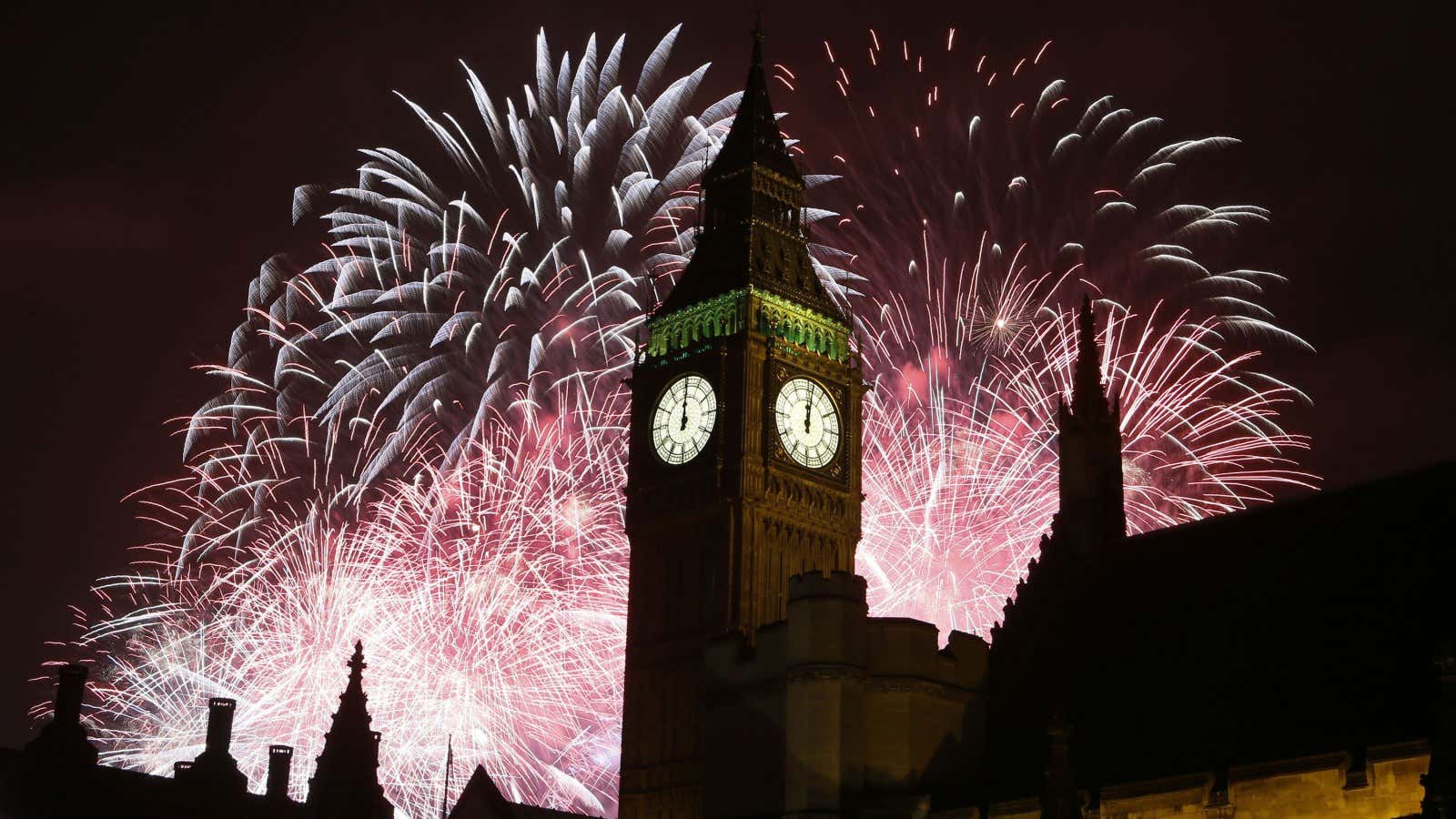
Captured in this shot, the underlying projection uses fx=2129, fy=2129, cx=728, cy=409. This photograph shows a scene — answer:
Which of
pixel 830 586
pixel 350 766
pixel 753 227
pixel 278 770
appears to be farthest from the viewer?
pixel 753 227

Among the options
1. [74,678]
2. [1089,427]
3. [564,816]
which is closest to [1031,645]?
[1089,427]

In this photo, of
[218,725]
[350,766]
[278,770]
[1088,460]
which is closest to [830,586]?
[1088,460]

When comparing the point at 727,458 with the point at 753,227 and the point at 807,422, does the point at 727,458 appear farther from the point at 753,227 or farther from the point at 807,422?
the point at 753,227

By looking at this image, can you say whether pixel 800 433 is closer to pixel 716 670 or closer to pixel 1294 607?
pixel 716 670

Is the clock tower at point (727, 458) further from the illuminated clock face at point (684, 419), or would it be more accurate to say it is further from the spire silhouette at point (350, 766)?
the spire silhouette at point (350, 766)

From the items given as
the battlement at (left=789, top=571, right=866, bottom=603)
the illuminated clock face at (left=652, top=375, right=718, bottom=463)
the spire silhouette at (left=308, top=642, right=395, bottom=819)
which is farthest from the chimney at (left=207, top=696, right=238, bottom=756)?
the battlement at (left=789, top=571, right=866, bottom=603)

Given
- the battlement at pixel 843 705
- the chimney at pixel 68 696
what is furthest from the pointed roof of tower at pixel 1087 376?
the chimney at pixel 68 696
